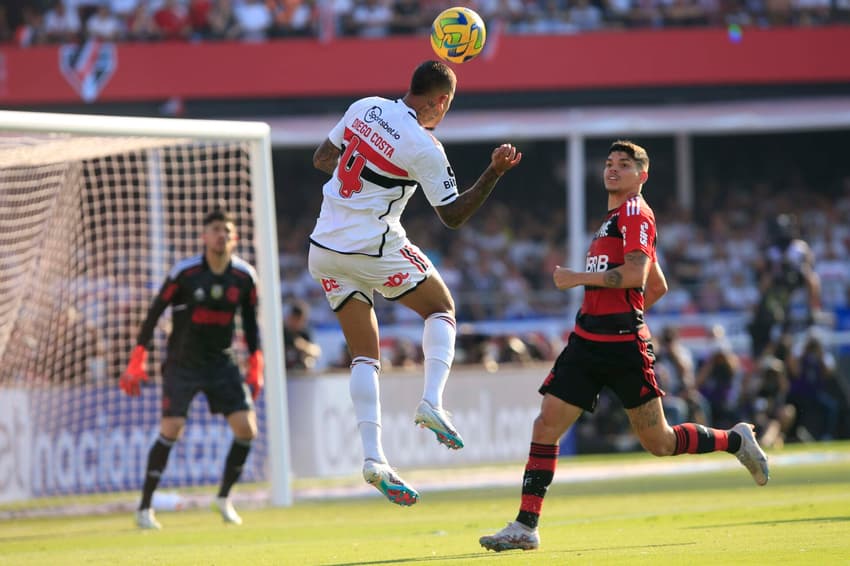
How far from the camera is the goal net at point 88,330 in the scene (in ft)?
43.6

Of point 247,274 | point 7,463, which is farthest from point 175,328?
point 7,463

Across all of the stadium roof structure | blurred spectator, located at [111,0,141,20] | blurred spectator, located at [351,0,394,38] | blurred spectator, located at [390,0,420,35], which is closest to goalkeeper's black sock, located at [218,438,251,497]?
the stadium roof structure

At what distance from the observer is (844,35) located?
1069 inches

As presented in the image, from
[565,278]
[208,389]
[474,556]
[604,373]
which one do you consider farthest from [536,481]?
[208,389]

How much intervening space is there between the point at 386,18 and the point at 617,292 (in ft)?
65.4

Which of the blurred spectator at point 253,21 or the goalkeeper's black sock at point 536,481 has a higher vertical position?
the blurred spectator at point 253,21

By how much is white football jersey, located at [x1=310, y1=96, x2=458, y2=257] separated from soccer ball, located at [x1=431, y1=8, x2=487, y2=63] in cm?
48

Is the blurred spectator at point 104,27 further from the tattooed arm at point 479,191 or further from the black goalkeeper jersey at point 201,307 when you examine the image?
the tattooed arm at point 479,191

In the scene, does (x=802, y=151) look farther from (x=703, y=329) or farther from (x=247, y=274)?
(x=247, y=274)

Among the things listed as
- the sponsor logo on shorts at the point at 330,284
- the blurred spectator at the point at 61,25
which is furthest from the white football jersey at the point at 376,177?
the blurred spectator at the point at 61,25

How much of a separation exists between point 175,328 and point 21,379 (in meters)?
3.42

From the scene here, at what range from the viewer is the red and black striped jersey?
779 centimetres

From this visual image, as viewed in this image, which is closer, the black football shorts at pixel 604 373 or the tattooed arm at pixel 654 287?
the black football shorts at pixel 604 373

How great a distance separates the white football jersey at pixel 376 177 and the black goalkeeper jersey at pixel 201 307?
4.01 metres
